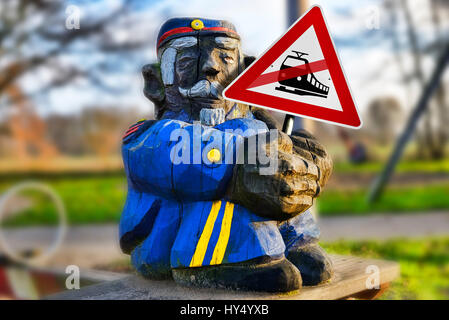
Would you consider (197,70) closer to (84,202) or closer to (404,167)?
(84,202)

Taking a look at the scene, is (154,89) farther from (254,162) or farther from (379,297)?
(379,297)

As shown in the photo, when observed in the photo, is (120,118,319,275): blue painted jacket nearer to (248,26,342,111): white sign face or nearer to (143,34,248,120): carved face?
(143,34,248,120): carved face

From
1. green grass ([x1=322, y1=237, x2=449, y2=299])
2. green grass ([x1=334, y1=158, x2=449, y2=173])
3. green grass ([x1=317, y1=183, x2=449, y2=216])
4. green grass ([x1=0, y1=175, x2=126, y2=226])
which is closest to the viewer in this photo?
green grass ([x1=322, y1=237, x2=449, y2=299])

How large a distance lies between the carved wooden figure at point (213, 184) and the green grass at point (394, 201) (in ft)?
17.8

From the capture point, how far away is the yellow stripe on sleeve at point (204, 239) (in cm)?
208

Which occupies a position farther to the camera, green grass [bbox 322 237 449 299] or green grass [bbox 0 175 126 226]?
green grass [bbox 0 175 126 226]

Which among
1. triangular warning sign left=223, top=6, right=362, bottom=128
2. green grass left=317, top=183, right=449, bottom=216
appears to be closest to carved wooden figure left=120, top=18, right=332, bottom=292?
triangular warning sign left=223, top=6, right=362, bottom=128

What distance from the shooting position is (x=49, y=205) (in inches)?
335

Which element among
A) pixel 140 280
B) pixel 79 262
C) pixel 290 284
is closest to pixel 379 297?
pixel 290 284

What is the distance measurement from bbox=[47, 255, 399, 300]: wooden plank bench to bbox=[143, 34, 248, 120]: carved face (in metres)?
0.85

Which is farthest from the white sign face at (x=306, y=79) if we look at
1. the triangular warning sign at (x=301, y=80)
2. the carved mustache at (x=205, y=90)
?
the carved mustache at (x=205, y=90)

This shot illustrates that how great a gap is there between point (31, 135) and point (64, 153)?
660 mm

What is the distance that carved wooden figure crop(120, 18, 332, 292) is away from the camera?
6.70ft

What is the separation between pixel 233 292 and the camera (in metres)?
2.06
